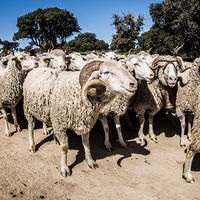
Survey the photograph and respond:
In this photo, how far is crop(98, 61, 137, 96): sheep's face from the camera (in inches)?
132

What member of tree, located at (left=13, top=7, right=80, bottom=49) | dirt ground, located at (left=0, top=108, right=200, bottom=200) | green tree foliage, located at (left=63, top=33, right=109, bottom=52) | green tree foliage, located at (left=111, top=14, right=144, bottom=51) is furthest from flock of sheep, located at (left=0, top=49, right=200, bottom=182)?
green tree foliage, located at (left=63, top=33, right=109, bottom=52)

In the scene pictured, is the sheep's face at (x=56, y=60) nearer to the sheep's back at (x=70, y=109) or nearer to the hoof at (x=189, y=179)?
the sheep's back at (x=70, y=109)

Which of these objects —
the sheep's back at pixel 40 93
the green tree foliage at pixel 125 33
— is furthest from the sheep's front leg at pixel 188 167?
the green tree foliage at pixel 125 33

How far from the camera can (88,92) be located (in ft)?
11.2

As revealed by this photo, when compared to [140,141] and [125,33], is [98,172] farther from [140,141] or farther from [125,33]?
[125,33]

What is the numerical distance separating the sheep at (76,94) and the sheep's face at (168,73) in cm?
244

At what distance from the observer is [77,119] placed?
3752 mm

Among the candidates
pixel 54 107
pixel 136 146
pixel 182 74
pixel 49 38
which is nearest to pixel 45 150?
pixel 54 107

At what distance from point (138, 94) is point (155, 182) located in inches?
114

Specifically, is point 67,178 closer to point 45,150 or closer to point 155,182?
point 45,150

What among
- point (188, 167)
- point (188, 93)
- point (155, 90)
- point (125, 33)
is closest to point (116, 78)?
point (188, 167)

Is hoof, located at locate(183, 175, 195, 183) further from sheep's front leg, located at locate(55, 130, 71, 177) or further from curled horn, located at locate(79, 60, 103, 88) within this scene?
curled horn, located at locate(79, 60, 103, 88)

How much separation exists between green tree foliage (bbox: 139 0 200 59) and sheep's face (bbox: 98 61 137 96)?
1704 cm

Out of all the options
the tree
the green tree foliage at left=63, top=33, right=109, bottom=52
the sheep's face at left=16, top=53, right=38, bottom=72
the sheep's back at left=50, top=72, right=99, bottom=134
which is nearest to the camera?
the sheep's back at left=50, top=72, right=99, bottom=134
